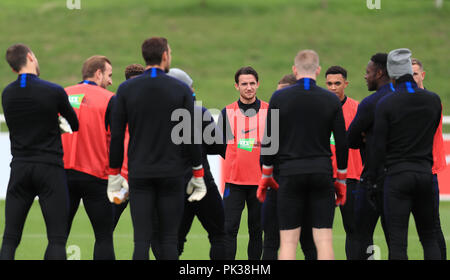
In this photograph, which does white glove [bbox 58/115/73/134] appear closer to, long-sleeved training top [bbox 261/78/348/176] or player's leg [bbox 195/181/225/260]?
player's leg [bbox 195/181/225/260]

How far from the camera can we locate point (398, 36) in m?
28.9

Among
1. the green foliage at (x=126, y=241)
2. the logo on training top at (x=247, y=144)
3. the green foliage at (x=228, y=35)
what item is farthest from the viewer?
the green foliage at (x=228, y=35)

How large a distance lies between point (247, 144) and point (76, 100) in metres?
2.09

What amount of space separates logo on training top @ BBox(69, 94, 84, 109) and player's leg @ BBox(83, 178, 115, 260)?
0.70 metres

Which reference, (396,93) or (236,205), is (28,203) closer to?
(236,205)

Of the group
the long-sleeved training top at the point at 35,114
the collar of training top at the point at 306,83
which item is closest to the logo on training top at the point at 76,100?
the long-sleeved training top at the point at 35,114

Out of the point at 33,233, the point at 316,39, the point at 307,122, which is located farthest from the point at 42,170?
the point at 316,39

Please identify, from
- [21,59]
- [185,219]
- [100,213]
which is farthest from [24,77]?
[185,219]

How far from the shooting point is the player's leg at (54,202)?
241 inches

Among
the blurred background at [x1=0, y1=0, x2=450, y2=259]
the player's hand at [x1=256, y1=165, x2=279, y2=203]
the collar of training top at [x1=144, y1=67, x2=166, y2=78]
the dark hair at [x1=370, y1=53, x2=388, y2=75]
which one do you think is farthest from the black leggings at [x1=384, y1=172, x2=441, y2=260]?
the blurred background at [x1=0, y1=0, x2=450, y2=259]

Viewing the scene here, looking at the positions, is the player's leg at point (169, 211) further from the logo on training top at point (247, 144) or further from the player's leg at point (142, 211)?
the logo on training top at point (247, 144)

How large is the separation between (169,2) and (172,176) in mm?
29774

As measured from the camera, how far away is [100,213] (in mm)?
6691

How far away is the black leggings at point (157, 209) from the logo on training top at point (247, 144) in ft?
7.08
